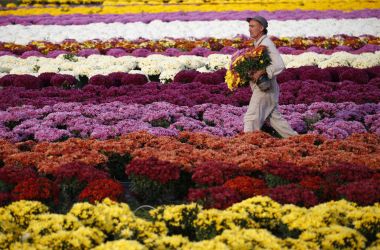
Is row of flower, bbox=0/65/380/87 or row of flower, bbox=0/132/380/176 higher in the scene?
row of flower, bbox=0/132/380/176

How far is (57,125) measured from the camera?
30.5 ft

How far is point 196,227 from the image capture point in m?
5.16

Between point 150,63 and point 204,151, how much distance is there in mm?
7968

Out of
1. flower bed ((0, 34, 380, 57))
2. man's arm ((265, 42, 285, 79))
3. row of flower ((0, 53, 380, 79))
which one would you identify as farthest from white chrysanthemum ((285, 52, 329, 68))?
man's arm ((265, 42, 285, 79))

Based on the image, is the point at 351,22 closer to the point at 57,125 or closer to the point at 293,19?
the point at 293,19

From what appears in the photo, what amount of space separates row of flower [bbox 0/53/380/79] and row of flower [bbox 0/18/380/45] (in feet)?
25.5

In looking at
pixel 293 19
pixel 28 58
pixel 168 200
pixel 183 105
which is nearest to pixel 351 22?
pixel 293 19

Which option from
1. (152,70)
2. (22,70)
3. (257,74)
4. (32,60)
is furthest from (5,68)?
(257,74)

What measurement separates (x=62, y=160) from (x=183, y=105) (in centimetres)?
415

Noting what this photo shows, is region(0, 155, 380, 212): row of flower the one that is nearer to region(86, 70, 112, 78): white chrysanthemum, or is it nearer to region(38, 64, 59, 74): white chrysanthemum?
region(86, 70, 112, 78): white chrysanthemum

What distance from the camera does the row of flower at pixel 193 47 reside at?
17.5 meters

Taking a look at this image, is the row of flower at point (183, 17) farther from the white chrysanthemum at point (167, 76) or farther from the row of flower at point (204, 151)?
the row of flower at point (204, 151)

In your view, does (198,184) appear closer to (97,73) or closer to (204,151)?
(204,151)

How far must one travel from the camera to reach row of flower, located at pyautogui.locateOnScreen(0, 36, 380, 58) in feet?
57.5
